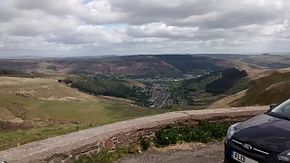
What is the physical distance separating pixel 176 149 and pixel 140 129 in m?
0.96

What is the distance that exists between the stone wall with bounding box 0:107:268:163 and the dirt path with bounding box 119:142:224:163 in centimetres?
54

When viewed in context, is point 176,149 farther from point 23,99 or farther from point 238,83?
point 238,83

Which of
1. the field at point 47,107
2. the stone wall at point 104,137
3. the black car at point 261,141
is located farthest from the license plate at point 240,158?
the field at point 47,107

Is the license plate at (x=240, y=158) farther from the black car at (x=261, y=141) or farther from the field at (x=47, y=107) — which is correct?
the field at (x=47, y=107)

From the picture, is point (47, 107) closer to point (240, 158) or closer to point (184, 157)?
point (184, 157)

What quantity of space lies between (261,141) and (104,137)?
3557 mm

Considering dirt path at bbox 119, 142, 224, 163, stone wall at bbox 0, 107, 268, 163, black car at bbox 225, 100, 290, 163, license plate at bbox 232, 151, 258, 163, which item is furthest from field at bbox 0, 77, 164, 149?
license plate at bbox 232, 151, 258, 163

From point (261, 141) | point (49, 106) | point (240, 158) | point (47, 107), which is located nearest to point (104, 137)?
point (240, 158)

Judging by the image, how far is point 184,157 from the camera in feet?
29.3

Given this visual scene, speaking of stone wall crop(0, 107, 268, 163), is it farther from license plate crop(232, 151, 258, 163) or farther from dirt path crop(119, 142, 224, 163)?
license plate crop(232, 151, 258, 163)

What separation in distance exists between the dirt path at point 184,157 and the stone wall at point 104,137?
1.77 feet

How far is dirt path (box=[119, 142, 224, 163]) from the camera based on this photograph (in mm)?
8656

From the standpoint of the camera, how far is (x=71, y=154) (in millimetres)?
7727

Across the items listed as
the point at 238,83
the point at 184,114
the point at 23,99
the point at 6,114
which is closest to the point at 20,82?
the point at 23,99
